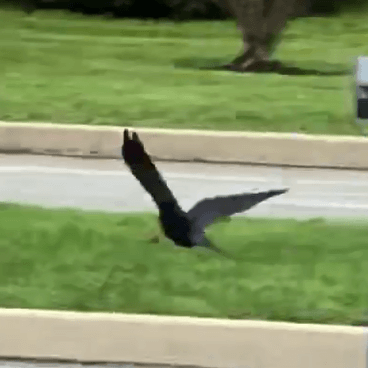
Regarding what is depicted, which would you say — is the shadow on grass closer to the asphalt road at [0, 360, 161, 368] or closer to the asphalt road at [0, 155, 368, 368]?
the asphalt road at [0, 155, 368, 368]

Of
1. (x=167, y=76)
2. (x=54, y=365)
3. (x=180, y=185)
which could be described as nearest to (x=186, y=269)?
(x=54, y=365)

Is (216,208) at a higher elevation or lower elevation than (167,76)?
higher

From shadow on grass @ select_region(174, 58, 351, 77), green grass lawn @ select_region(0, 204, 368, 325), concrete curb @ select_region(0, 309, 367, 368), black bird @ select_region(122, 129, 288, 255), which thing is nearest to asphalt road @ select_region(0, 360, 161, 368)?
concrete curb @ select_region(0, 309, 367, 368)

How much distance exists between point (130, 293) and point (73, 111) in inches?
218

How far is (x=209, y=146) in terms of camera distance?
894 cm

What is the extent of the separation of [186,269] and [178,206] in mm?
355

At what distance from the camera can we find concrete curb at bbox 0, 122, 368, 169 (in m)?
8.85

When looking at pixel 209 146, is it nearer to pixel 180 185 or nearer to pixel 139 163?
pixel 180 185

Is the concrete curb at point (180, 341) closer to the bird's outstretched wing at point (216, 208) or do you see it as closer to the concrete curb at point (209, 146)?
the bird's outstretched wing at point (216, 208)

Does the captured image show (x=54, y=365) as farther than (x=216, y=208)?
No

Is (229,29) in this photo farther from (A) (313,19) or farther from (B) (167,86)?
(B) (167,86)

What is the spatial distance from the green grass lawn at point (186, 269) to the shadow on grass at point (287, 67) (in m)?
6.54

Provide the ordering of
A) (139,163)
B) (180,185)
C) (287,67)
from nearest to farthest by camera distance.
Answer: (139,163) → (180,185) → (287,67)

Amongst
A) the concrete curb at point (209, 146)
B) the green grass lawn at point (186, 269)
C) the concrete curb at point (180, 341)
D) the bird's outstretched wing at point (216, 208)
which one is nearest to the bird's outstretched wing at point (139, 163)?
the bird's outstretched wing at point (216, 208)
